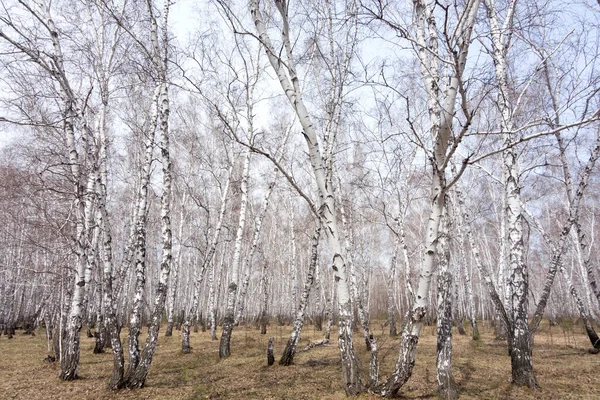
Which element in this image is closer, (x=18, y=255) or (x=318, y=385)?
(x=318, y=385)

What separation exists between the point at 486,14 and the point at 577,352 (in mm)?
9707

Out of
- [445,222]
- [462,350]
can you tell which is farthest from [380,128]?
[462,350]

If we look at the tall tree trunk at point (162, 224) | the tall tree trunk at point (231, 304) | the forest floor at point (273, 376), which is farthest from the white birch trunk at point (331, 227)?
the tall tree trunk at point (231, 304)

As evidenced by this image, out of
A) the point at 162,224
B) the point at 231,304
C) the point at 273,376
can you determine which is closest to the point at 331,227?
the point at 162,224

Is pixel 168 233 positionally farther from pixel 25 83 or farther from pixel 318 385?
pixel 25 83

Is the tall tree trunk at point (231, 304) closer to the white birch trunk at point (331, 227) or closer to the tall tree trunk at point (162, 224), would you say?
the tall tree trunk at point (162, 224)

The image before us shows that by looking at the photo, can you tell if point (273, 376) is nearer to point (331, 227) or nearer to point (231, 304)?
point (231, 304)

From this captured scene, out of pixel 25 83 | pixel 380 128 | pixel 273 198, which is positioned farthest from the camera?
pixel 273 198

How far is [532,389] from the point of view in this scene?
563cm

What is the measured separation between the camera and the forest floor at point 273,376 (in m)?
5.59

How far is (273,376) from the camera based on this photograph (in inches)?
272

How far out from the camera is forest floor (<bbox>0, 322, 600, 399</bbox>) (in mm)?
5594

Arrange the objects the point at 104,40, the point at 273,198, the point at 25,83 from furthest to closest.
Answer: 1. the point at 273,198
2. the point at 104,40
3. the point at 25,83

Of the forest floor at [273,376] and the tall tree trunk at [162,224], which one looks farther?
the tall tree trunk at [162,224]
